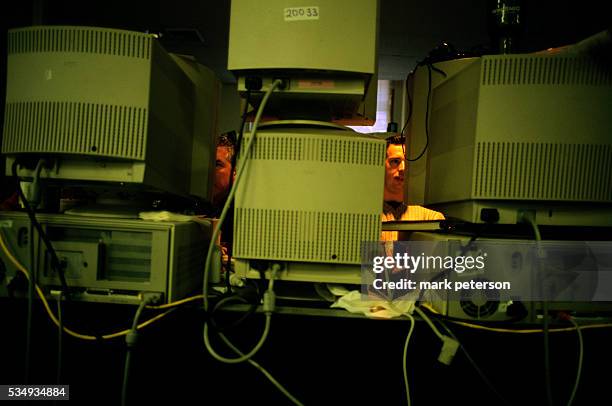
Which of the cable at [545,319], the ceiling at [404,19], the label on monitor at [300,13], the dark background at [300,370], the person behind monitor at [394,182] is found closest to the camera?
the cable at [545,319]

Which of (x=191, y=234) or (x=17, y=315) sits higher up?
(x=191, y=234)

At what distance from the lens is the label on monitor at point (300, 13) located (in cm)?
74

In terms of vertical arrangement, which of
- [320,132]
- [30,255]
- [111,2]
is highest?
[111,2]

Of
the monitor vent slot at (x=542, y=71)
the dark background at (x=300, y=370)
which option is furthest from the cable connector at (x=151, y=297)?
the monitor vent slot at (x=542, y=71)

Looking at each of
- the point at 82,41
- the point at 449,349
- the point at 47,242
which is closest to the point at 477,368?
the point at 449,349

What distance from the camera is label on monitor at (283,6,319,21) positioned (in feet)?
2.43

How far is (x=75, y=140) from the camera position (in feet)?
2.26

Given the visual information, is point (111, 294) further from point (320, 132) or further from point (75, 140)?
point (320, 132)

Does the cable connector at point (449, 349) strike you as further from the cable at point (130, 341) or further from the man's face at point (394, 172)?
the man's face at point (394, 172)

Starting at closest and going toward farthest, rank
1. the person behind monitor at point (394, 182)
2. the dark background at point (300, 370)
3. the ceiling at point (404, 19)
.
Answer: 1. the dark background at point (300, 370)
2. the person behind monitor at point (394, 182)
3. the ceiling at point (404, 19)

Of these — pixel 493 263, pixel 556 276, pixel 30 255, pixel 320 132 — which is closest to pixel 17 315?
pixel 30 255

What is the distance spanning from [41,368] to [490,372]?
1.36 m

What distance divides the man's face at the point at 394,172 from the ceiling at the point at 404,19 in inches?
52.2

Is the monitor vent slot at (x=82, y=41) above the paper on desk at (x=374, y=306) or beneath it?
above
